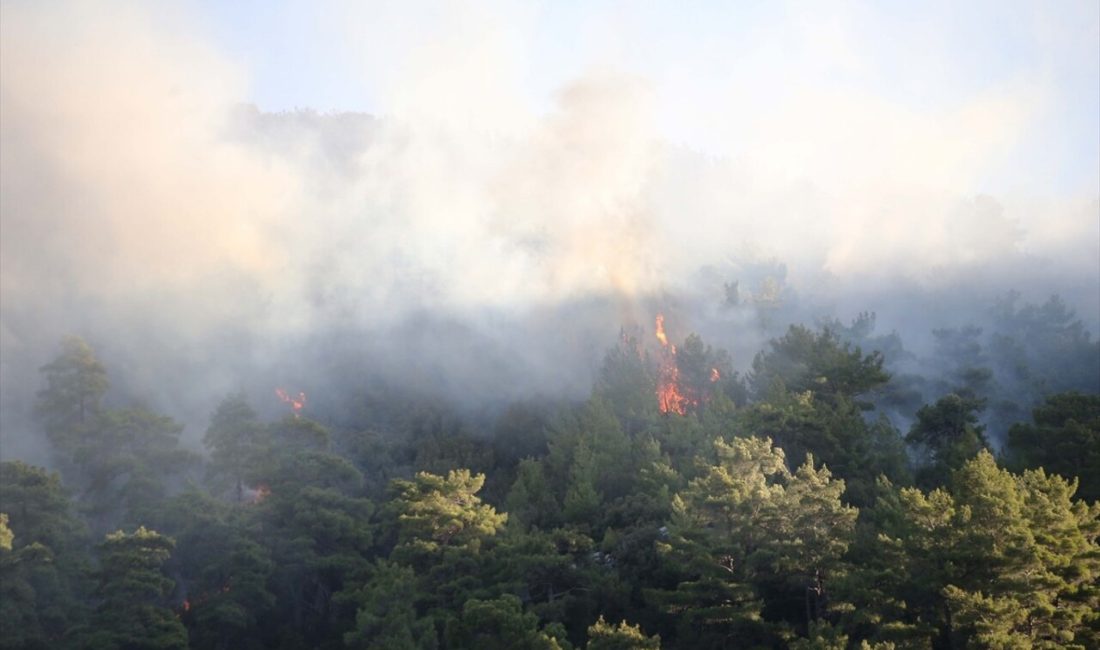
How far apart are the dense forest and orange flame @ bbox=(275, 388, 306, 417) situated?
788 cm

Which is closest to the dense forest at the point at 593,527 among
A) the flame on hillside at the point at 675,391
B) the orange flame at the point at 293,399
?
the flame on hillside at the point at 675,391

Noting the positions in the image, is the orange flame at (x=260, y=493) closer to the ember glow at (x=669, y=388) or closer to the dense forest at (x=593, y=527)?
the dense forest at (x=593, y=527)

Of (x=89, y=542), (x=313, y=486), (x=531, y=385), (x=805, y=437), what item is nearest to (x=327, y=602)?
(x=313, y=486)

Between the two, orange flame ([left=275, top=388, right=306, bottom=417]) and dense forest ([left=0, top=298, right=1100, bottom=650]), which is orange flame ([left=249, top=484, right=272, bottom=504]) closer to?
dense forest ([left=0, top=298, right=1100, bottom=650])

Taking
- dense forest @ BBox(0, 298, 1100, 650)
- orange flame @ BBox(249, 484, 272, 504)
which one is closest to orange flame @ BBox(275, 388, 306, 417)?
dense forest @ BBox(0, 298, 1100, 650)

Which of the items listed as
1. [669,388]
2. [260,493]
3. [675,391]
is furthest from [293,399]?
[675,391]

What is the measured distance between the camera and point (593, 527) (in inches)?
1607

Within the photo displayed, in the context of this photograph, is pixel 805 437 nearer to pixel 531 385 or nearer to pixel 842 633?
pixel 842 633

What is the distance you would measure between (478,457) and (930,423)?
26.7 m

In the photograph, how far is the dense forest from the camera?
96.5ft

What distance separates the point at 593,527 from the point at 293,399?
3517 centimetres

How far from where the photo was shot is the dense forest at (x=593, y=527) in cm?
2942

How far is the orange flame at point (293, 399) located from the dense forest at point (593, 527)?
7882mm

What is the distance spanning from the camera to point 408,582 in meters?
35.7
